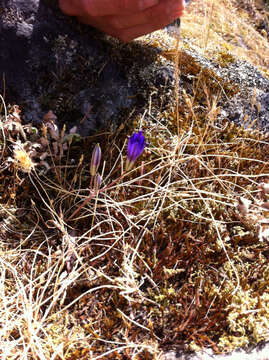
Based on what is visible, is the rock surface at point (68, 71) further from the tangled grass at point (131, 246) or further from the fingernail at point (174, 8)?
the fingernail at point (174, 8)

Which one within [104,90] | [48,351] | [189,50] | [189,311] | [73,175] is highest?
[189,50]

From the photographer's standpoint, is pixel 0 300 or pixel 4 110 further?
pixel 4 110

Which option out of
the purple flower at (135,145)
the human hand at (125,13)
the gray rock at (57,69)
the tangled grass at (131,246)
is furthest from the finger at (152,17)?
the purple flower at (135,145)

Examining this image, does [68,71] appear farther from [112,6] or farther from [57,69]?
[112,6]

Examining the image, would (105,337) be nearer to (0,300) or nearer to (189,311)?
(189,311)

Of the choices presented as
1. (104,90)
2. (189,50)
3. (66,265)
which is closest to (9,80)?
(104,90)

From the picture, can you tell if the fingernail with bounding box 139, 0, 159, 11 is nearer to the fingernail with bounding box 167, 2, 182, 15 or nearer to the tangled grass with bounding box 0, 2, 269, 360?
the fingernail with bounding box 167, 2, 182, 15

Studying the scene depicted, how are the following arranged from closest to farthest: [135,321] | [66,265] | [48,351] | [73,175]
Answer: [48,351]
[135,321]
[66,265]
[73,175]
